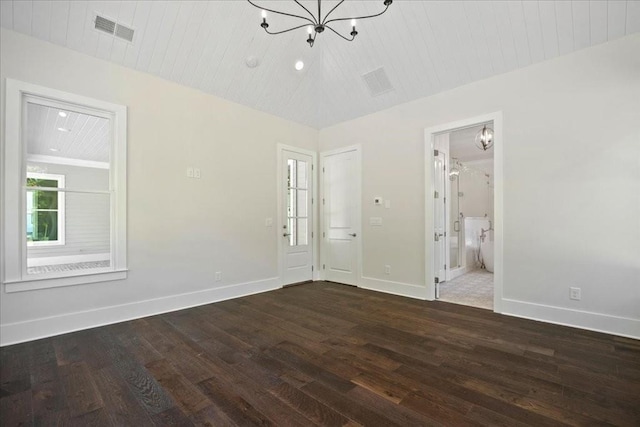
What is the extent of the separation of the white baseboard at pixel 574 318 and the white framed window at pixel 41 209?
210 inches

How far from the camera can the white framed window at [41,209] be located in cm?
296

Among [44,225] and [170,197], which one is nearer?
[44,225]

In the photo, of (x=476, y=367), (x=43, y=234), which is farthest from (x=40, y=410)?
(x=476, y=367)

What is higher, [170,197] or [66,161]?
[66,161]

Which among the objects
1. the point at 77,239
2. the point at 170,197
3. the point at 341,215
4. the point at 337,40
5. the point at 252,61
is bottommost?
the point at 77,239

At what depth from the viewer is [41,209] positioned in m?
3.12

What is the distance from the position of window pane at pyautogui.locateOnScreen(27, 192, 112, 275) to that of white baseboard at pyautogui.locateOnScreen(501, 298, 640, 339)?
15.8ft

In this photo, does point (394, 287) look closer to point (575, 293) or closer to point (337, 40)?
point (575, 293)

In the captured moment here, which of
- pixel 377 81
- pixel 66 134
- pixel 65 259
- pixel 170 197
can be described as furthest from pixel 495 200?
pixel 65 259

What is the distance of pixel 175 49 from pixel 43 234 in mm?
2646

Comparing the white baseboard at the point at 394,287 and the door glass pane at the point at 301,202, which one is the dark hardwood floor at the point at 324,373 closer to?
the white baseboard at the point at 394,287

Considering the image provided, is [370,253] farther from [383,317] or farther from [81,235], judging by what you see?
[81,235]

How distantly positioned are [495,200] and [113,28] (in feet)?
15.6

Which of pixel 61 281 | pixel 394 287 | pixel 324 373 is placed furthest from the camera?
pixel 394 287
